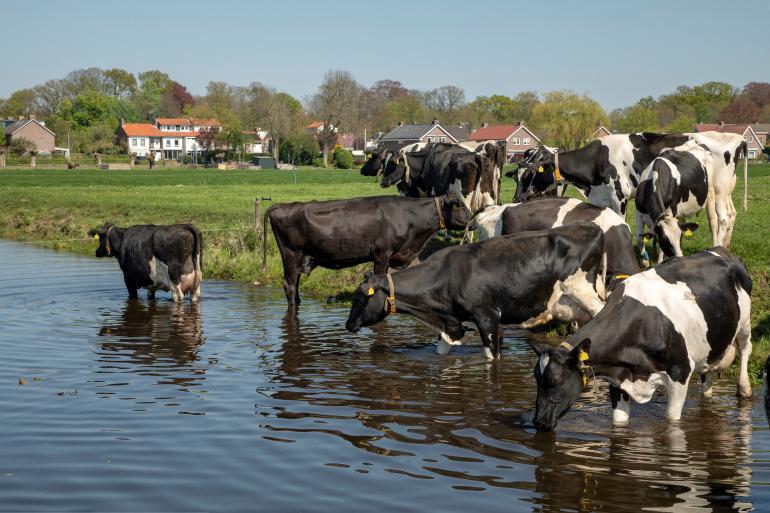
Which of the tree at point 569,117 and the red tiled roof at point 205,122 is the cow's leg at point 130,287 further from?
the red tiled roof at point 205,122

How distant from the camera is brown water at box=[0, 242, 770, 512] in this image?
26.4 ft

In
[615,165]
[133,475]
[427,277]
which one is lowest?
[133,475]

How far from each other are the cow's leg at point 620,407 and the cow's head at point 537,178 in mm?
11303

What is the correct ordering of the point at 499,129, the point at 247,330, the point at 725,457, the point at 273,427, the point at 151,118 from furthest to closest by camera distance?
the point at 151,118 → the point at 499,129 → the point at 247,330 → the point at 273,427 → the point at 725,457

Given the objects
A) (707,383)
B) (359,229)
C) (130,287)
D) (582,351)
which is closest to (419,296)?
(707,383)

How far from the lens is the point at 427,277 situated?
1310cm

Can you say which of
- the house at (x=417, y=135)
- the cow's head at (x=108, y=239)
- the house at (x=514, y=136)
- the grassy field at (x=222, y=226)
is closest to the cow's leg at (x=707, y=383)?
the grassy field at (x=222, y=226)

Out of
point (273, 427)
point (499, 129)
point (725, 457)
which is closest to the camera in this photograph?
point (725, 457)

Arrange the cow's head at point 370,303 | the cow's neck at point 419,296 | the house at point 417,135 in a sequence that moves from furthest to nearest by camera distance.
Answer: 1. the house at point 417,135
2. the cow's head at point 370,303
3. the cow's neck at point 419,296

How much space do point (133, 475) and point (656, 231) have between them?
35.0 feet

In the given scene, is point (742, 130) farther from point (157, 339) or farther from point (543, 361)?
point (543, 361)

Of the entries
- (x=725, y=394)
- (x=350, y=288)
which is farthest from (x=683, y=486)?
(x=350, y=288)

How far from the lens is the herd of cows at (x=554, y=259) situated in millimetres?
9609

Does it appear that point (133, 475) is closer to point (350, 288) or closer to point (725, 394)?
point (725, 394)
